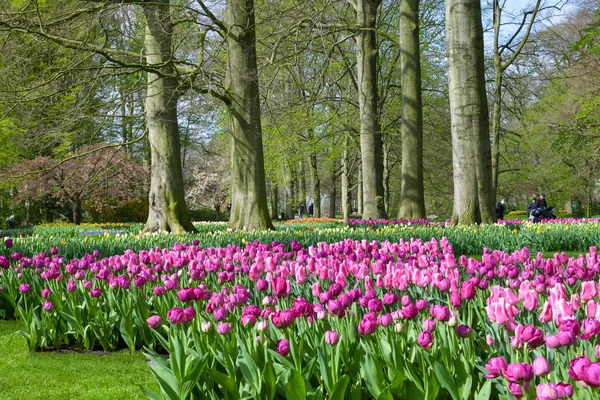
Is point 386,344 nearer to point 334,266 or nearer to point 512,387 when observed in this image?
point 512,387

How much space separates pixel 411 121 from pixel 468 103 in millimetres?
5122

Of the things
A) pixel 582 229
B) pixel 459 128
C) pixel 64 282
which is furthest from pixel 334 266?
pixel 582 229

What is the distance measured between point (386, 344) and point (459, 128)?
8293mm

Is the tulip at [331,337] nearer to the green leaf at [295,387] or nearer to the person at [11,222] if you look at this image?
the green leaf at [295,387]

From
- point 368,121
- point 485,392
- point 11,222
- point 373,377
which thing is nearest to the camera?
point 485,392

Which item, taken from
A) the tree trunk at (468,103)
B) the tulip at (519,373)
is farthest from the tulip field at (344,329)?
the tree trunk at (468,103)

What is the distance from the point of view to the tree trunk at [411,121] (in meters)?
15.1

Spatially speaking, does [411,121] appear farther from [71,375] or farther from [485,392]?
[485,392]

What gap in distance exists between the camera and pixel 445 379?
2322 millimetres

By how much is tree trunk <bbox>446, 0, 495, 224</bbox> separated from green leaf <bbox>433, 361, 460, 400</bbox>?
8.43 m

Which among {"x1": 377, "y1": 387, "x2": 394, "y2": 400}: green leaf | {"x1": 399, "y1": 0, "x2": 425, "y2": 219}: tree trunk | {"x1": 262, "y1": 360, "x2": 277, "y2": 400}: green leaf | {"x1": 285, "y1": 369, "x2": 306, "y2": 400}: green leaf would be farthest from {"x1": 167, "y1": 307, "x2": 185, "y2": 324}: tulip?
{"x1": 399, "y1": 0, "x2": 425, "y2": 219}: tree trunk

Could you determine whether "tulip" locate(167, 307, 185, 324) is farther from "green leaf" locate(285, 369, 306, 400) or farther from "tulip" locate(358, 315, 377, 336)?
"tulip" locate(358, 315, 377, 336)

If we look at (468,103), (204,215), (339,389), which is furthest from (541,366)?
(204,215)

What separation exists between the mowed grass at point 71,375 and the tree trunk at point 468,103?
743 centimetres
